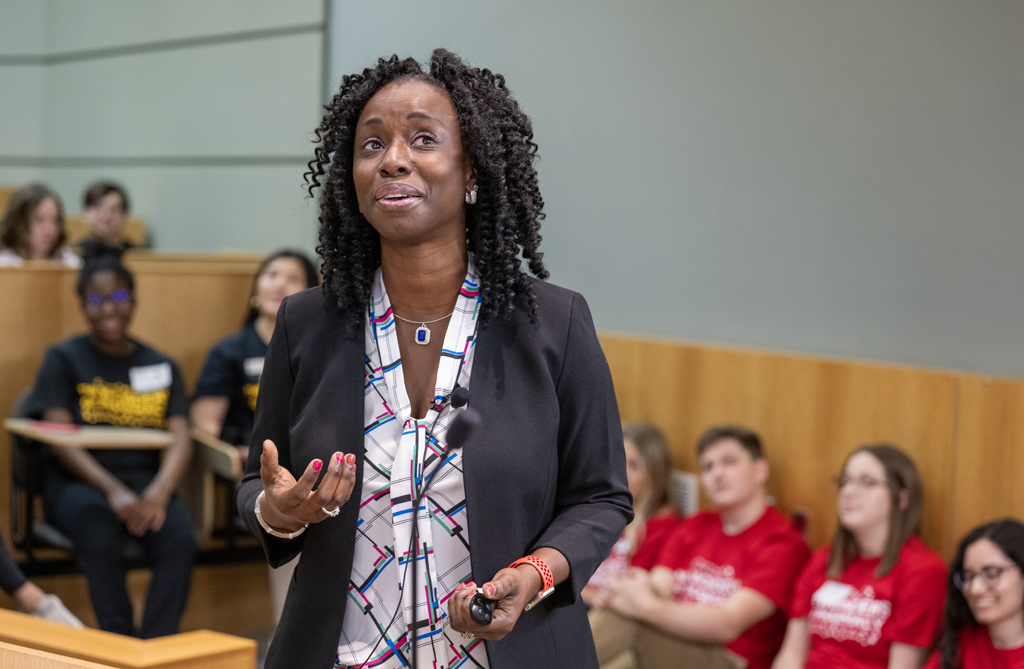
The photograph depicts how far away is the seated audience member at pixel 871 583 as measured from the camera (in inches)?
97.0

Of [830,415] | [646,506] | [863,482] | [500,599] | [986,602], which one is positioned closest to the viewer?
[500,599]

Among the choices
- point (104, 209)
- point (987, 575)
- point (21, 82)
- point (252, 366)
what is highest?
point (21, 82)

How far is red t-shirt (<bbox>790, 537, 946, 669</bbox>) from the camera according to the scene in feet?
8.06

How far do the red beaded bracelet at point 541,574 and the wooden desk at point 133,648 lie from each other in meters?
0.69

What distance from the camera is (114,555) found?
325 cm

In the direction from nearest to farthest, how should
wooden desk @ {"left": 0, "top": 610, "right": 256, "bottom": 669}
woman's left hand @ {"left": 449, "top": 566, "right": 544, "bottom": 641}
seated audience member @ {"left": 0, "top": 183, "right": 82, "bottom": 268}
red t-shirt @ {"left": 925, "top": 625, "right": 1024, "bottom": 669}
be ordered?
woman's left hand @ {"left": 449, "top": 566, "right": 544, "bottom": 641} < wooden desk @ {"left": 0, "top": 610, "right": 256, "bottom": 669} < red t-shirt @ {"left": 925, "top": 625, "right": 1024, "bottom": 669} < seated audience member @ {"left": 0, "top": 183, "right": 82, "bottom": 268}

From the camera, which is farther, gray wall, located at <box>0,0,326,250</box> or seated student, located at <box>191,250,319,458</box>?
gray wall, located at <box>0,0,326,250</box>

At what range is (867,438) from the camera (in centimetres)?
289

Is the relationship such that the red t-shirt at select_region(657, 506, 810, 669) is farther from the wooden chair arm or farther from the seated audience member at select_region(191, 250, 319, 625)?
the seated audience member at select_region(191, 250, 319, 625)

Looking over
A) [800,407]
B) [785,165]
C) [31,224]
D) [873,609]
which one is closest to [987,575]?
[873,609]

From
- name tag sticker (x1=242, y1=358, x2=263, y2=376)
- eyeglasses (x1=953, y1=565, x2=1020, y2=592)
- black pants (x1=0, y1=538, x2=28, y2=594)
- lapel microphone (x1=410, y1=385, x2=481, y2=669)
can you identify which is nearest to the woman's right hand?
lapel microphone (x1=410, y1=385, x2=481, y2=669)

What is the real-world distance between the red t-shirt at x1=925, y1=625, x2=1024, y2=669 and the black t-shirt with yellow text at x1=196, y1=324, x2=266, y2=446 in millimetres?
2558

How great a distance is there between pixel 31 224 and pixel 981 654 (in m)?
4.56

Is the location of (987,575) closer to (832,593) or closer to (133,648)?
(832,593)
